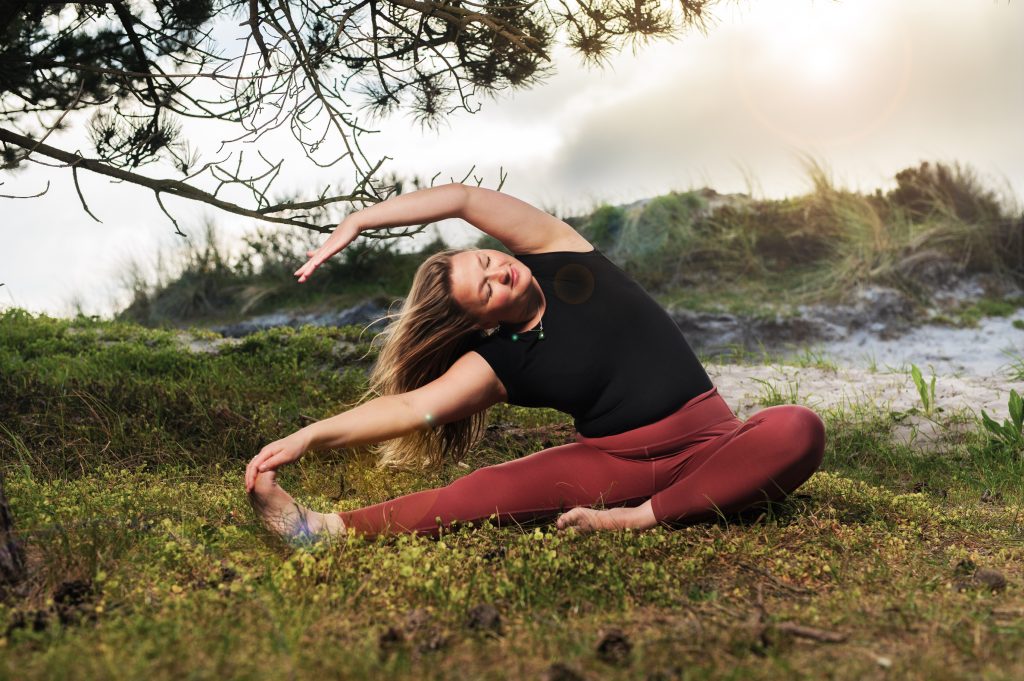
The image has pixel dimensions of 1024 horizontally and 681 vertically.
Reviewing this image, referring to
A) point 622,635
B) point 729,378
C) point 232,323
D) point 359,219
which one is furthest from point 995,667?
point 232,323

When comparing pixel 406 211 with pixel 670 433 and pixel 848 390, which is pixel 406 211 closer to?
pixel 670 433

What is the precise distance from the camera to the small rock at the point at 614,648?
204cm

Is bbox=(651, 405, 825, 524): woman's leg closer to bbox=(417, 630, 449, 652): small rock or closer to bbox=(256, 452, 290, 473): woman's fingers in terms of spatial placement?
bbox=(417, 630, 449, 652): small rock

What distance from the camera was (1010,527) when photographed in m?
3.51

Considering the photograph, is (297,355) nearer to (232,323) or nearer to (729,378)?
(729,378)

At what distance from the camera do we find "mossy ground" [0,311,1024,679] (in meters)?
2.05

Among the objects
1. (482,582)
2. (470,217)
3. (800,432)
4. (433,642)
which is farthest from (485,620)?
(470,217)

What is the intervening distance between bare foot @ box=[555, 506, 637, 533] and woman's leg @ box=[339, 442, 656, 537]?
0.12 metres

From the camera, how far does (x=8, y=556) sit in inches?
102

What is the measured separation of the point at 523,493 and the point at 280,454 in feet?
3.03

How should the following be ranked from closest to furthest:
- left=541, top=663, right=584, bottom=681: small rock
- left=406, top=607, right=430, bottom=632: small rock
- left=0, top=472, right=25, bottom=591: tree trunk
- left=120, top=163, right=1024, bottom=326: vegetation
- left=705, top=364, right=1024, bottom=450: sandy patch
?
left=541, top=663, right=584, bottom=681: small rock
left=406, top=607, right=430, bottom=632: small rock
left=0, top=472, right=25, bottom=591: tree trunk
left=705, top=364, right=1024, bottom=450: sandy patch
left=120, top=163, right=1024, bottom=326: vegetation

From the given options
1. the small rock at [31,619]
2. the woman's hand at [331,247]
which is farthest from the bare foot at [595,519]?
the small rock at [31,619]

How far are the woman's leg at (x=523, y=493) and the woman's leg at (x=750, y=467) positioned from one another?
0.52ft

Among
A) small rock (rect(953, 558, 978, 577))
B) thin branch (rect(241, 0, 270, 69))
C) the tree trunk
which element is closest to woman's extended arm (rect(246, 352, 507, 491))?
the tree trunk
